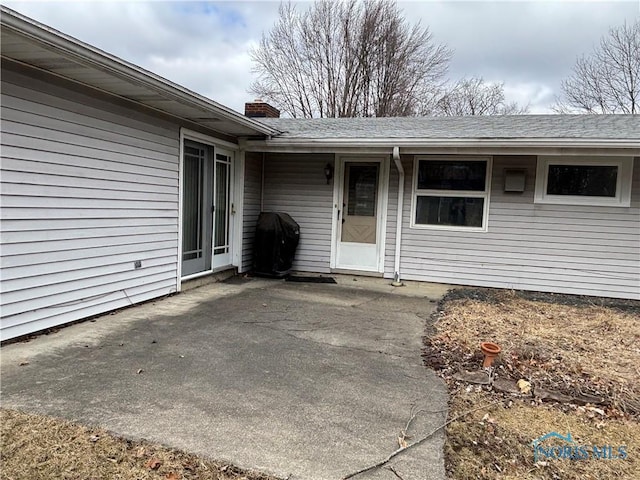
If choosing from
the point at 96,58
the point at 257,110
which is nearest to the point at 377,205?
the point at 257,110

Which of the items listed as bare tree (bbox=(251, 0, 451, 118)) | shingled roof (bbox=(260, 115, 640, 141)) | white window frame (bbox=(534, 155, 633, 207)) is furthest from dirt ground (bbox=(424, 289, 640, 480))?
bare tree (bbox=(251, 0, 451, 118))

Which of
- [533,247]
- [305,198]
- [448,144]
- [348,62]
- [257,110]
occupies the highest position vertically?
[348,62]

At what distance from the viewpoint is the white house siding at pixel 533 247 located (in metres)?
6.06

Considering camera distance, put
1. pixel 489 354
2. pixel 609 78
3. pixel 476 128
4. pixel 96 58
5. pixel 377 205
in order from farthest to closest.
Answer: pixel 609 78, pixel 377 205, pixel 476 128, pixel 96 58, pixel 489 354

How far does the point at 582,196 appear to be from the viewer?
242 inches

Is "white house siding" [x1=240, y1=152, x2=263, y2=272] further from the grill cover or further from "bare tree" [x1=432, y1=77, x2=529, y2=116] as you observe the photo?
"bare tree" [x1=432, y1=77, x2=529, y2=116]

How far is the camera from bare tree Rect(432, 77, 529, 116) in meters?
17.2

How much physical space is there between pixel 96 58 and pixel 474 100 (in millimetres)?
17012

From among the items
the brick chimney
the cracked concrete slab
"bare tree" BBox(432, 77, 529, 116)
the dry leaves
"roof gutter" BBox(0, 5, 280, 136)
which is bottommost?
the cracked concrete slab

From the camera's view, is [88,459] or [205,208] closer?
[88,459]

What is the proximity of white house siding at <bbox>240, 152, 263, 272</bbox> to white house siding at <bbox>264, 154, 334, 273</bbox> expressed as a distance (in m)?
0.19

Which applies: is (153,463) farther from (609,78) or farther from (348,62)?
(609,78)

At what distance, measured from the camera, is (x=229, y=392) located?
2.72 m

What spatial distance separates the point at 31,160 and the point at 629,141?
661 cm
